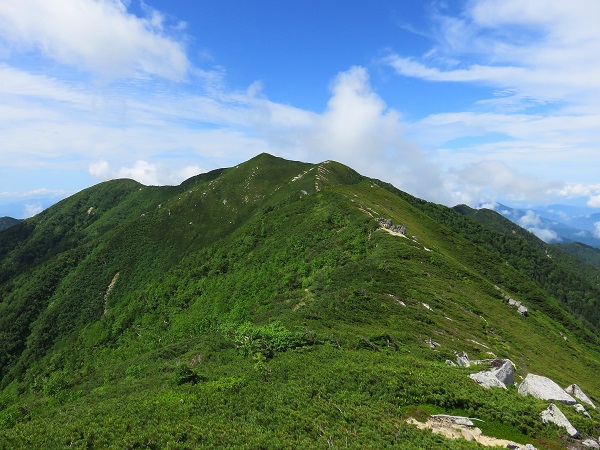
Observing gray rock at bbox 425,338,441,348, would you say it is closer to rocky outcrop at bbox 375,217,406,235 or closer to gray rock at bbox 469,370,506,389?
gray rock at bbox 469,370,506,389

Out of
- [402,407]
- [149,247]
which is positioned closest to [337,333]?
[402,407]

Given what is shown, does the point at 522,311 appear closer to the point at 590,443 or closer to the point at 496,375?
the point at 496,375

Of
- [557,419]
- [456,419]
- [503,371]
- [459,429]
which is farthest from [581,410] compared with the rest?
[459,429]

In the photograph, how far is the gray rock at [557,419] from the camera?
18.0m

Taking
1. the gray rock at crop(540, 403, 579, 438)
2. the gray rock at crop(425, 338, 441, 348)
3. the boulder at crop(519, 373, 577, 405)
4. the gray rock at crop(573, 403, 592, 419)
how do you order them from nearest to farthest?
the gray rock at crop(540, 403, 579, 438) < the gray rock at crop(573, 403, 592, 419) < the boulder at crop(519, 373, 577, 405) < the gray rock at crop(425, 338, 441, 348)

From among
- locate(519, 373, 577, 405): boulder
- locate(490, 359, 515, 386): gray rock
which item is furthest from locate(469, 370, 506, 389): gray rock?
locate(519, 373, 577, 405): boulder

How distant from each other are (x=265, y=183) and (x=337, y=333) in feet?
470

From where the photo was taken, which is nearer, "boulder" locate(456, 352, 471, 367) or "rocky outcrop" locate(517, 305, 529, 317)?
"boulder" locate(456, 352, 471, 367)

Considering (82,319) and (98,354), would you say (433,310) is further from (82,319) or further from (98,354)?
(82,319)

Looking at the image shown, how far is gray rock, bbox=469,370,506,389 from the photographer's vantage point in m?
23.7

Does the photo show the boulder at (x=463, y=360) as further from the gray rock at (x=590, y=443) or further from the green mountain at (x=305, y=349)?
the gray rock at (x=590, y=443)

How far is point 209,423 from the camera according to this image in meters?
18.4

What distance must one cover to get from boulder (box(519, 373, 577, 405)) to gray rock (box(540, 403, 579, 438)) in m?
3.60

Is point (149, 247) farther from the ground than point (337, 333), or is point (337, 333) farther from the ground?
point (149, 247)
